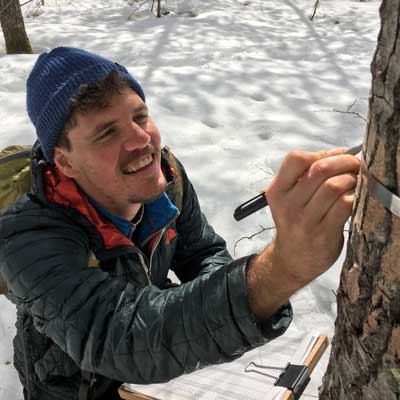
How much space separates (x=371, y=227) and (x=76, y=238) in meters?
0.89

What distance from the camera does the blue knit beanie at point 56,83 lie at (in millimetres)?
1569

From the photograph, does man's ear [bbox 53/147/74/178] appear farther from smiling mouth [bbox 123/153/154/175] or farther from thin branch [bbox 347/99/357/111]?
thin branch [bbox 347/99/357/111]

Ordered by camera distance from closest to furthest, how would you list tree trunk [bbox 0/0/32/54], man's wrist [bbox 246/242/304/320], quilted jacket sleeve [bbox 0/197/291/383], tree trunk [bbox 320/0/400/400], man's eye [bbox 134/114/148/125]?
tree trunk [bbox 320/0/400/400] → man's wrist [bbox 246/242/304/320] → quilted jacket sleeve [bbox 0/197/291/383] → man's eye [bbox 134/114/148/125] → tree trunk [bbox 0/0/32/54]

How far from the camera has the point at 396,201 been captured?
2.53 feet

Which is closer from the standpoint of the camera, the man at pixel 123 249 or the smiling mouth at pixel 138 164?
the man at pixel 123 249

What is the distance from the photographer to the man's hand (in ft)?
2.83

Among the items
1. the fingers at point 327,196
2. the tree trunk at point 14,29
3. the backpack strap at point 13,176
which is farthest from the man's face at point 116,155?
the tree trunk at point 14,29

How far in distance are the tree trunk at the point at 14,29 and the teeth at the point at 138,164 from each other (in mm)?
5049

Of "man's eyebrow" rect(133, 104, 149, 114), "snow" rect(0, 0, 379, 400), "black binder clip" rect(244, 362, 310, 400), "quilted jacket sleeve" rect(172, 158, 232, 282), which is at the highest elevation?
"man's eyebrow" rect(133, 104, 149, 114)

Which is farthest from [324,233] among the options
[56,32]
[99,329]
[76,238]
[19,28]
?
[56,32]

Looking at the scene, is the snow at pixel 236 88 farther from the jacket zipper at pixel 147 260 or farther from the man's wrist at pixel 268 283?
the man's wrist at pixel 268 283

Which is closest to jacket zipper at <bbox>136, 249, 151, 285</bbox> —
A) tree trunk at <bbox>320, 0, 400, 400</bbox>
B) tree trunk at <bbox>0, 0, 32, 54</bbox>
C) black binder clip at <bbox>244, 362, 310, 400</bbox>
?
black binder clip at <bbox>244, 362, 310, 400</bbox>

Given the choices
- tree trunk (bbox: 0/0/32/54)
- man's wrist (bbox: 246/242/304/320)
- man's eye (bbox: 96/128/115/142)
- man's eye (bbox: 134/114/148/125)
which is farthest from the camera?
tree trunk (bbox: 0/0/32/54)

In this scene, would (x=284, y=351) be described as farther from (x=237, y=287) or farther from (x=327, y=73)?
(x=327, y=73)
